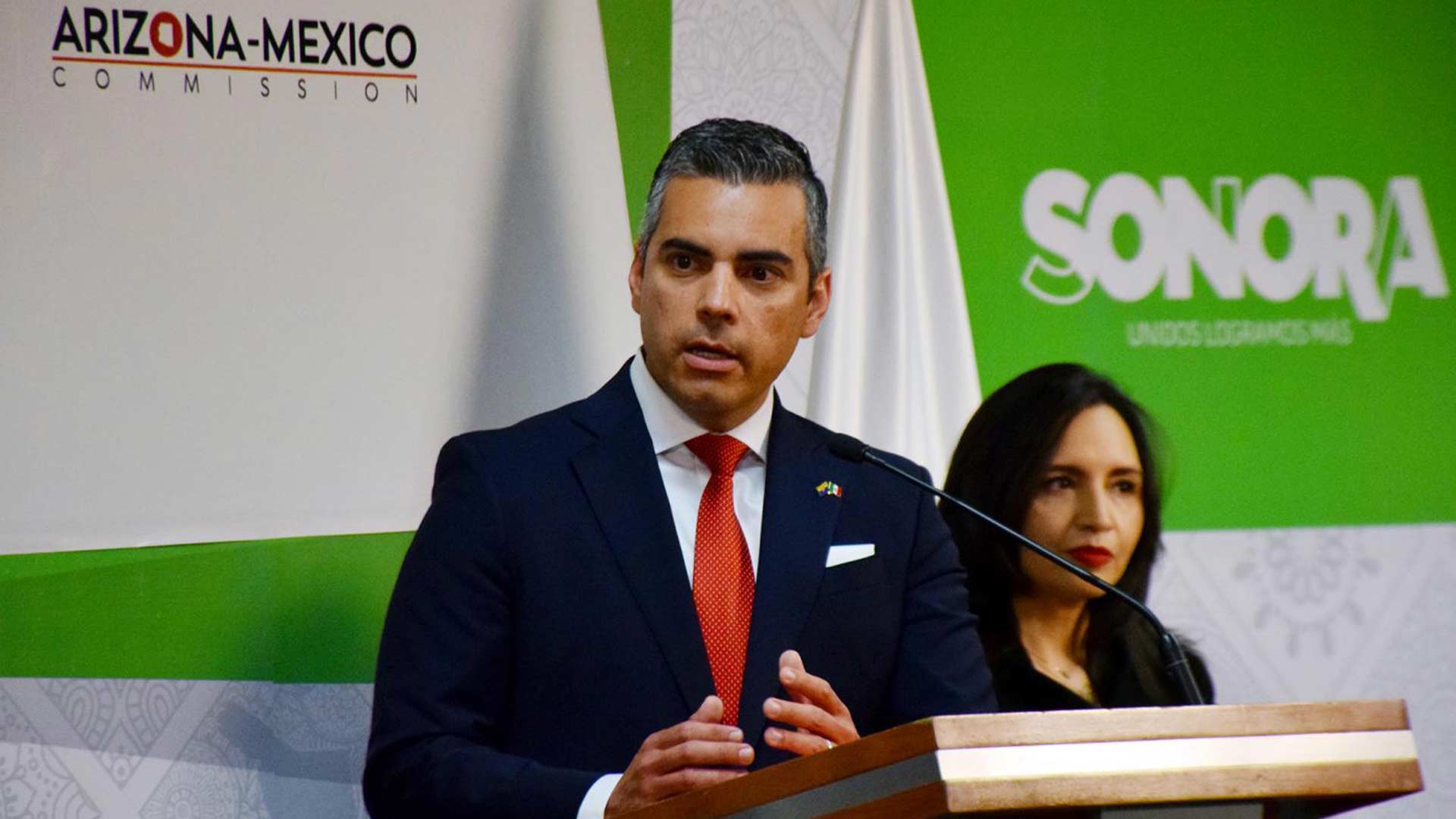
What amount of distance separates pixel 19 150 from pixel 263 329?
51cm

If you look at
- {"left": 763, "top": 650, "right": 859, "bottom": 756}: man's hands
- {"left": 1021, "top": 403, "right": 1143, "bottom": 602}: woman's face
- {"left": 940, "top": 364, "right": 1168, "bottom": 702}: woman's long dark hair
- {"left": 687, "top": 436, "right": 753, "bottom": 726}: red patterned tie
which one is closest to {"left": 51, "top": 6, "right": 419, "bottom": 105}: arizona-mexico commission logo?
{"left": 687, "top": 436, "right": 753, "bottom": 726}: red patterned tie

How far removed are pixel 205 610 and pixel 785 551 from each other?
113 cm

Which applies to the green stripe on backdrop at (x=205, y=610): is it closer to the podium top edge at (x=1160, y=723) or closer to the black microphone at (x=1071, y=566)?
the black microphone at (x=1071, y=566)

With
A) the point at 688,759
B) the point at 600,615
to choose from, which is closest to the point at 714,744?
the point at 688,759

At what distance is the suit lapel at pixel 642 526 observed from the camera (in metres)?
2.45

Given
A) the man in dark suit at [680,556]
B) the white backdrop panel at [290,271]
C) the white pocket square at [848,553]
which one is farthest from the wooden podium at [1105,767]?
the white backdrop panel at [290,271]

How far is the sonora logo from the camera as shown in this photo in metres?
3.78

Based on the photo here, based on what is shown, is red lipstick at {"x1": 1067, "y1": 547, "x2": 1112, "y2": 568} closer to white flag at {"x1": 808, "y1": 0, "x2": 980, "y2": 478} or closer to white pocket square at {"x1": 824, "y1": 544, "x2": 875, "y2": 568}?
white flag at {"x1": 808, "y1": 0, "x2": 980, "y2": 478}

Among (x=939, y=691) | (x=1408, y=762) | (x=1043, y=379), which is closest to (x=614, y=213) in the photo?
(x=1043, y=379)

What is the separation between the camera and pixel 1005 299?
3715 mm

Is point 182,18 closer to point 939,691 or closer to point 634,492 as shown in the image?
point 634,492

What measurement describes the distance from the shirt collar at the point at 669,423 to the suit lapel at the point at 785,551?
1.1 inches

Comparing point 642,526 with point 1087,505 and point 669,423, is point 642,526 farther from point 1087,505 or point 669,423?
point 1087,505

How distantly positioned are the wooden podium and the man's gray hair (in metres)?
1.14
